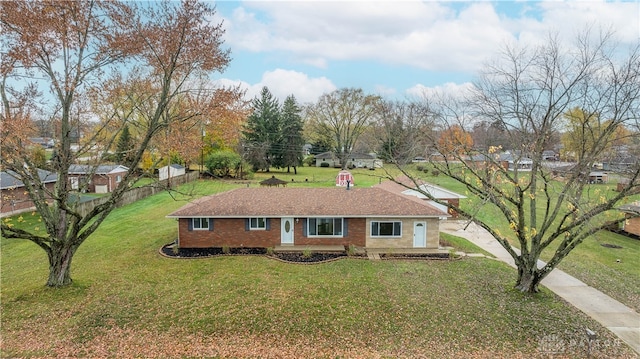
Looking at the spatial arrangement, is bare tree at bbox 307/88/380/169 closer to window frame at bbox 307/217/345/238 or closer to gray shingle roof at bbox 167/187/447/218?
gray shingle roof at bbox 167/187/447/218

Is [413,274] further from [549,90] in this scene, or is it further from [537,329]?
[549,90]

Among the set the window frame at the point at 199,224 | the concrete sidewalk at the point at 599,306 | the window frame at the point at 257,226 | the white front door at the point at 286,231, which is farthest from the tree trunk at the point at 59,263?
the concrete sidewalk at the point at 599,306

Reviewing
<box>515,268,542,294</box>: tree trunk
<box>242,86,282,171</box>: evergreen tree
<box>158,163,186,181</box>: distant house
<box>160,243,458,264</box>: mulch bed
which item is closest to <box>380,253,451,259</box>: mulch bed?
<box>160,243,458,264</box>: mulch bed

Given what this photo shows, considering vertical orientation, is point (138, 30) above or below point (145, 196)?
above

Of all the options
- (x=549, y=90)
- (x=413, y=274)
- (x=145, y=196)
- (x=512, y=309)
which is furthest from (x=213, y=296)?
(x=145, y=196)

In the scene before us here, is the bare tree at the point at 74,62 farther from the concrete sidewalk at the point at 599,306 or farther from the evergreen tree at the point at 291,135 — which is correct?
the evergreen tree at the point at 291,135

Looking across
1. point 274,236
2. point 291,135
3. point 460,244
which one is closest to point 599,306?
point 460,244
